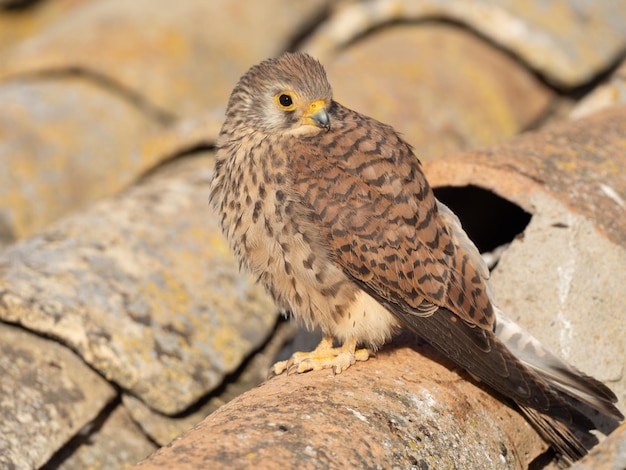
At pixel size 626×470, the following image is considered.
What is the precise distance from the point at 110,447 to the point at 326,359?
2.42ft

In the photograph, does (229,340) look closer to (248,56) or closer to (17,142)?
(17,142)

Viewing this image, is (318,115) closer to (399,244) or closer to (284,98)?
(284,98)

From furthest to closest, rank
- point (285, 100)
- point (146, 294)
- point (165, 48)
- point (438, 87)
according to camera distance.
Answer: point (165, 48) → point (438, 87) → point (146, 294) → point (285, 100)

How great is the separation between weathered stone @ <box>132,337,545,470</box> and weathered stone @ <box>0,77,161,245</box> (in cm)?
238

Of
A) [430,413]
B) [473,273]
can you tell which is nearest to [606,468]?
[430,413]

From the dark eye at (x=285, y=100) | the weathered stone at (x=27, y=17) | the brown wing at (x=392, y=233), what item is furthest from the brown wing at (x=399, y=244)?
the weathered stone at (x=27, y=17)

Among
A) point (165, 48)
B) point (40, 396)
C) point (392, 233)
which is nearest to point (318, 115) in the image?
point (392, 233)

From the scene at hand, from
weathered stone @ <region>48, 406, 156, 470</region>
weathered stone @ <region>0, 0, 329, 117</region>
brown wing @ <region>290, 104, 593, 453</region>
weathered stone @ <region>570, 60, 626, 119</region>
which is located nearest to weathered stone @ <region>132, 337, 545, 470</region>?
brown wing @ <region>290, 104, 593, 453</region>

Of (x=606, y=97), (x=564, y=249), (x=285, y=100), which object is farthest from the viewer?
(x=606, y=97)

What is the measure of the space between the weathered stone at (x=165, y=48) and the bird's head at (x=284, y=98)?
1927 millimetres

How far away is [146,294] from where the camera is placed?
3.36m

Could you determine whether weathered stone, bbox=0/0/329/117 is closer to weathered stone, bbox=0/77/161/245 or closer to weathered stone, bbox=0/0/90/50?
weathered stone, bbox=0/77/161/245

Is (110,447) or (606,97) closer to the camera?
(110,447)

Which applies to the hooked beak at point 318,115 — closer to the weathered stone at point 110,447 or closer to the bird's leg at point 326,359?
the bird's leg at point 326,359
